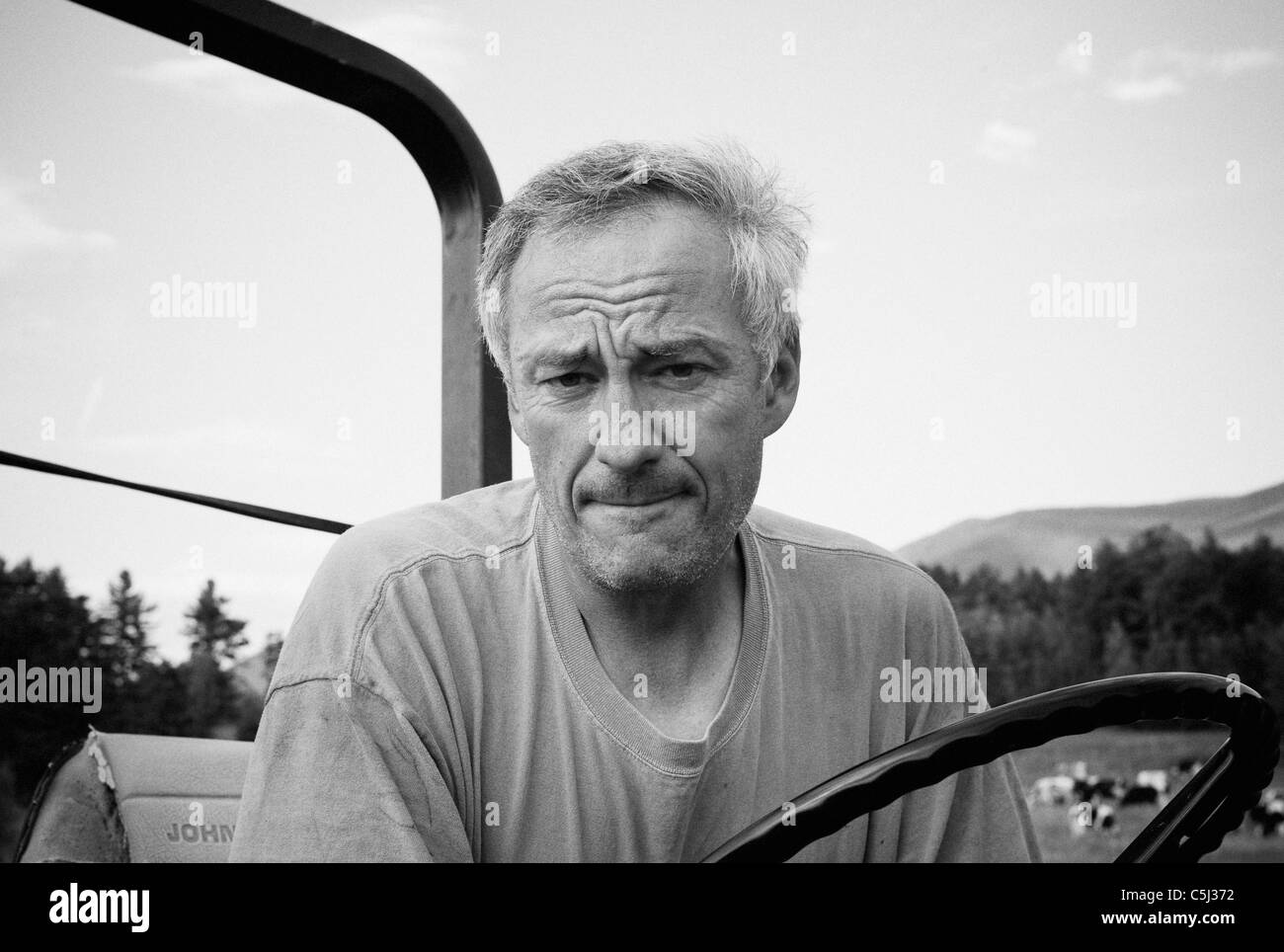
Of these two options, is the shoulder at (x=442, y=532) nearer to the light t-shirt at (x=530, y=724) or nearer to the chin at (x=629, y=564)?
the light t-shirt at (x=530, y=724)

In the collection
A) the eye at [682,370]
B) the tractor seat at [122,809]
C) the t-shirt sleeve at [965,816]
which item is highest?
the eye at [682,370]

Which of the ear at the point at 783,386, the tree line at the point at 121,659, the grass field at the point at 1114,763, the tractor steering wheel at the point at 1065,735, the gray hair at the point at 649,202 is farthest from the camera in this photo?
the grass field at the point at 1114,763

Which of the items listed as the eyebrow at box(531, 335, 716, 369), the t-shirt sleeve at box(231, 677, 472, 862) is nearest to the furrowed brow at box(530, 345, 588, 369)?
the eyebrow at box(531, 335, 716, 369)

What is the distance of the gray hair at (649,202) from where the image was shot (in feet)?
4.79

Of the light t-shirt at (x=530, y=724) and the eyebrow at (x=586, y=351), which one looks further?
the eyebrow at (x=586, y=351)

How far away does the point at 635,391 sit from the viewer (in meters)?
1.37

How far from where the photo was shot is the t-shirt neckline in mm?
1290

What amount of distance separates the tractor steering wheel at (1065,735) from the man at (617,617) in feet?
1.36

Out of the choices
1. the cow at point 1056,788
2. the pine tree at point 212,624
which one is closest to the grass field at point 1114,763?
the cow at point 1056,788

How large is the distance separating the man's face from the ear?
152 millimetres

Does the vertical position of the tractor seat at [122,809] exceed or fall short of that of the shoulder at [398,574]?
it falls short

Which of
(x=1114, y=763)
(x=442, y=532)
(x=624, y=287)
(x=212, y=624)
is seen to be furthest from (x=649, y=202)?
(x=1114, y=763)

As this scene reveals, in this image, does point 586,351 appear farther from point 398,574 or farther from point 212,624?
point 212,624
